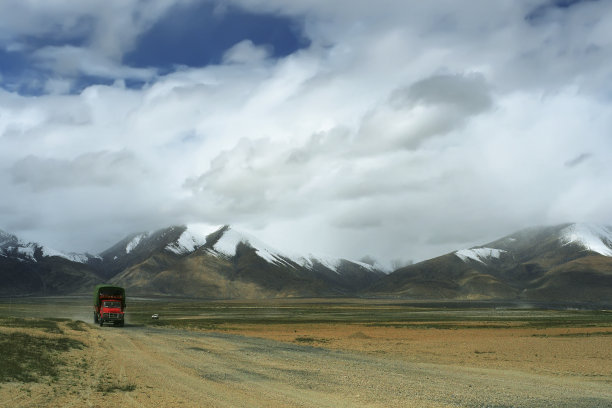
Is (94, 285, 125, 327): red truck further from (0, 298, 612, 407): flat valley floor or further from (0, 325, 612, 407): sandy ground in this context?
(0, 298, 612, 407): flat valley floor

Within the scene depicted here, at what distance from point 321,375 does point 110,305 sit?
48035mm

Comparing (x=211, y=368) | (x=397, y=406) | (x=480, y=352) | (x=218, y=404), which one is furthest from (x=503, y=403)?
(x=480, y=352)

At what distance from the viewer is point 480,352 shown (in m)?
44.3

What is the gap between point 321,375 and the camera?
29.2 m

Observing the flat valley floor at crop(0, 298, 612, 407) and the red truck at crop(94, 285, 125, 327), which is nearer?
the flat valley floor at crop(0, 298, 612, 407)

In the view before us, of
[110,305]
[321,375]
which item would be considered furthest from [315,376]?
[110,305]

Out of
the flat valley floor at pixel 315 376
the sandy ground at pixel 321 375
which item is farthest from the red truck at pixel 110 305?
the flat valley floor at pixel 315 376

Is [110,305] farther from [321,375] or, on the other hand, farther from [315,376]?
[315,376]

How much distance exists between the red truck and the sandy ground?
1916cm

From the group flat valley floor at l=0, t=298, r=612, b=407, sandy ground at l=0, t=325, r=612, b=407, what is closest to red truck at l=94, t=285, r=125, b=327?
sandy ground at l=0, t=325, r=612, b=407

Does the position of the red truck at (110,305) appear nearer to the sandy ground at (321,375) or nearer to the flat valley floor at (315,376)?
the sandy ground at (321,375)

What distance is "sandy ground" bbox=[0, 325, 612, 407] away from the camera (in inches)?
853

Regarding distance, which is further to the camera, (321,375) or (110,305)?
(110,305)

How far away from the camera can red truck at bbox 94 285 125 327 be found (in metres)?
68.1
